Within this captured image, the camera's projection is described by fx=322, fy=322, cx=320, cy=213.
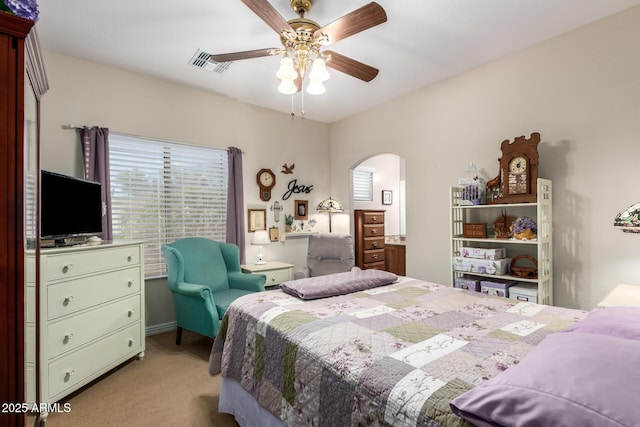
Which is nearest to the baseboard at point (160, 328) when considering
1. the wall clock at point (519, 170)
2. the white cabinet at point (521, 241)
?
the white cabinet at point (521, 241)

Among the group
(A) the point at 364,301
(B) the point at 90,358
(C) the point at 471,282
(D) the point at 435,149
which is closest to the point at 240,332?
(A) the point at 364,301

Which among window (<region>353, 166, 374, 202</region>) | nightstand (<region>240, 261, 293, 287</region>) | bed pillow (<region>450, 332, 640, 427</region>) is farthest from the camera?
window (<region>353, 166, 374, 202</region>)

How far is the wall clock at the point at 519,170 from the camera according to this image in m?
2.59

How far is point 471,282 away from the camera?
9.61ft

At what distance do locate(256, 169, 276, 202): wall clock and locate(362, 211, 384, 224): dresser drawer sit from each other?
153 centimetres

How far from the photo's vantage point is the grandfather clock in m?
0.88

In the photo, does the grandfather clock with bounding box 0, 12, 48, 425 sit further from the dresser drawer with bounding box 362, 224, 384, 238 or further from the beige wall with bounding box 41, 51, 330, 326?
the dresser drawer with bounding box 362, 224, 384, 238

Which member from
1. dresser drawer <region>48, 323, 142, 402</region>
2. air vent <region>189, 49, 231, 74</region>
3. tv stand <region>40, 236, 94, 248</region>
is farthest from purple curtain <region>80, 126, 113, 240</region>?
air vent <region>189, 49, 231, 74</region>

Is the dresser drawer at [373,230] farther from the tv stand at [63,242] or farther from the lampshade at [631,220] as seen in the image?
the tv stand at [63,242]

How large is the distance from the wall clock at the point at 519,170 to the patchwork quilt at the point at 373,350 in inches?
43.6

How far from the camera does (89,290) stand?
2346 mm

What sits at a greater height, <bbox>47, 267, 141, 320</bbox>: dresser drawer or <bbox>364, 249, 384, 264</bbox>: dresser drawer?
<bbox>47, 267, 141, 320</bbox>: dresser drawer

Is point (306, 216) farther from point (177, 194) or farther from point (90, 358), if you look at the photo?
point (90, 358)

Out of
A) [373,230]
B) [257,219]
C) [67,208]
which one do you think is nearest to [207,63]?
[67,208]
